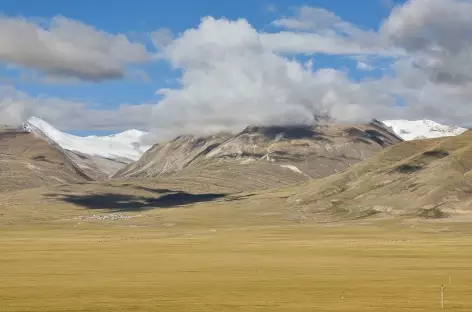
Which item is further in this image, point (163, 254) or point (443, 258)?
point (163, 254)

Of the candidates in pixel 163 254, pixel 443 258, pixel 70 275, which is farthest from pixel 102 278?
pixel 443 258

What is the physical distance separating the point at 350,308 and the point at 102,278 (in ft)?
117

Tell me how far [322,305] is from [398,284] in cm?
1874

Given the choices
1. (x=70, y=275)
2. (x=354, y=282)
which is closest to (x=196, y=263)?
(x=70, y=275)

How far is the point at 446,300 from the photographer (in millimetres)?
62781

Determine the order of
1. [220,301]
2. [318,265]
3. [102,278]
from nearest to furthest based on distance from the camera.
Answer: [220,301] < [102,278] < [318,265]

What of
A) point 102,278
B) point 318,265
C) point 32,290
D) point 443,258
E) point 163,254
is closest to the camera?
point 32,290

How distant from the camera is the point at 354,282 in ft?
259

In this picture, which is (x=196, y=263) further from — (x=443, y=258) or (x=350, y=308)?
(x=350, y=308)

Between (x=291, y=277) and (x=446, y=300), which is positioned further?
(x=291, y=277)

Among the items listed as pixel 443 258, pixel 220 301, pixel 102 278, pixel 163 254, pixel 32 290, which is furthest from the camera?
pixel 163 254

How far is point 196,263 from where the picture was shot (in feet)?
363

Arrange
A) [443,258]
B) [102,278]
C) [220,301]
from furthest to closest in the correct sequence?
[443,258], [102,278], [220,301]

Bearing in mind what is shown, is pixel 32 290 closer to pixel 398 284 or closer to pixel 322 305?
pixel 322 305
